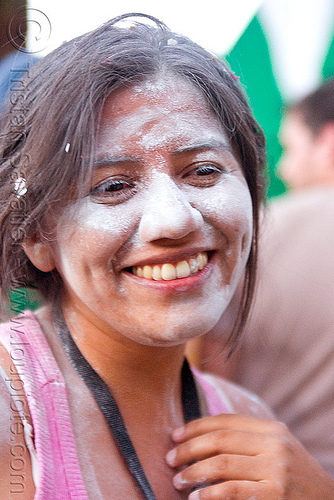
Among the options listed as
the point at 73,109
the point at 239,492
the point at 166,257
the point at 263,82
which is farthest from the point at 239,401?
the point at 263,82

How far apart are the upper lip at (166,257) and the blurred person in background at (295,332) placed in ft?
4.37

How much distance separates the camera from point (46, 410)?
1309 millimetres

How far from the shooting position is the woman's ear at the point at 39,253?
1.46 meters

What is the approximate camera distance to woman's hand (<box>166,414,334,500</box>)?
139 centimetres

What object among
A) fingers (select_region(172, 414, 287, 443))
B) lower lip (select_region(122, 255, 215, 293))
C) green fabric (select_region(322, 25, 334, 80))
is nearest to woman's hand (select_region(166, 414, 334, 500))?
fingers (select_region(172, 414, 287, 443))

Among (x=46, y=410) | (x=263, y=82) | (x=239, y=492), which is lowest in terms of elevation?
(x=239, y=492)

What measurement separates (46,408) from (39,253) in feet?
1.32

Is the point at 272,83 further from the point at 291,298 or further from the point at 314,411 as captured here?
the point at 314,411

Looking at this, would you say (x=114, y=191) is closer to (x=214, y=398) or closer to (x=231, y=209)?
(x=231, y=209)

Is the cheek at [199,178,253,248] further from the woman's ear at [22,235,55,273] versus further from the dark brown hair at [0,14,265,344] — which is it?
the woman's ear at [22,235,55,273]

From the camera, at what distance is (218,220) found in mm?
1397

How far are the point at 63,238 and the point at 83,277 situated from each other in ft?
0.36

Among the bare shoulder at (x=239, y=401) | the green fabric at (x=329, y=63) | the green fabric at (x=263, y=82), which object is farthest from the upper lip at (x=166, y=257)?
the green fabric at (x=329, y=63)

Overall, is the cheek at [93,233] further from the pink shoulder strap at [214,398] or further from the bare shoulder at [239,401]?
the bare shoulder at [239,401]
